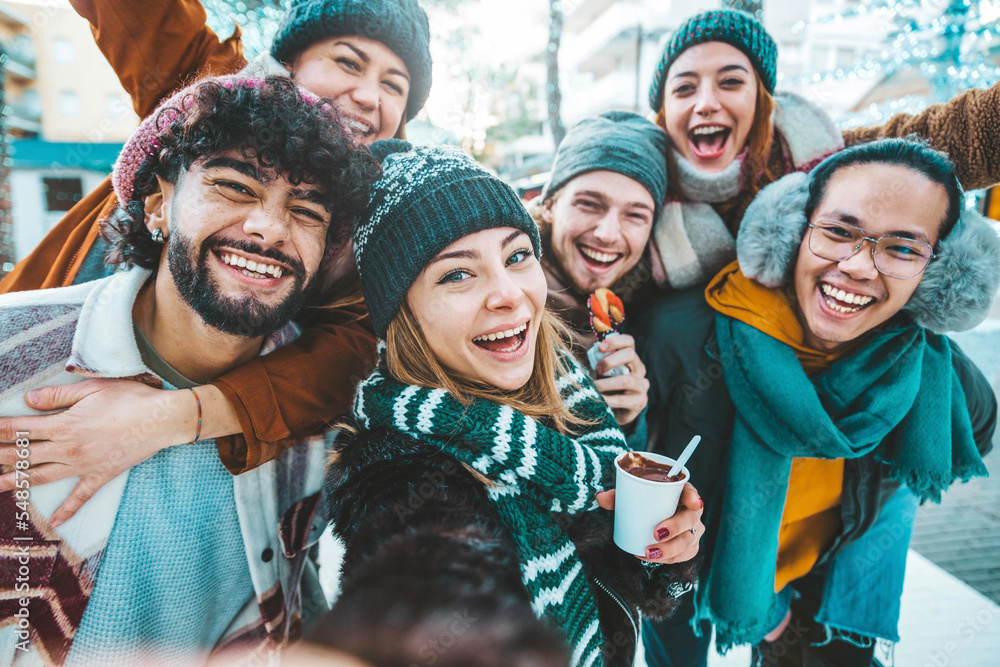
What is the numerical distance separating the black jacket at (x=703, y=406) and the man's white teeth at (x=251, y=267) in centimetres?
167

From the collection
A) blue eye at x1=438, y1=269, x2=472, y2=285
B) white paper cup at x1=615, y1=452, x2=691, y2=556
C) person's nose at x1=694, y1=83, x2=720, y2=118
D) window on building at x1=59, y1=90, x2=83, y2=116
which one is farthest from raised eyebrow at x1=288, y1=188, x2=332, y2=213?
window on building at x1=59, y1=90, x2=83, y2=116

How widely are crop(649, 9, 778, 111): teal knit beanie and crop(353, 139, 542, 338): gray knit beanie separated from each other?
1682mm

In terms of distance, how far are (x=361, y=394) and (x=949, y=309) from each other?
7.90 ft

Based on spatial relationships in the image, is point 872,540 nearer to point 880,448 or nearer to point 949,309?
point 880,448

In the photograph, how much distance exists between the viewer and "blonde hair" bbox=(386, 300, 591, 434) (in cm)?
160

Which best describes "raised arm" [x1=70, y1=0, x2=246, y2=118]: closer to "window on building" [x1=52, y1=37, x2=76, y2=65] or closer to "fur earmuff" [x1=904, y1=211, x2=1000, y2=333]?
"fur earmuff" [x1=904, y1=211, x2=1000, y2=333]

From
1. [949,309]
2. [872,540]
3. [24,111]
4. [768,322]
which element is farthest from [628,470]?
[24,111]

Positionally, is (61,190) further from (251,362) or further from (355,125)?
(251,362)

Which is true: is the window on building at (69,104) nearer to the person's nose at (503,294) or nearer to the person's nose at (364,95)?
the person's nose at (364,95)

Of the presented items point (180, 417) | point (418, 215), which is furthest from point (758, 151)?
point (180, 417)

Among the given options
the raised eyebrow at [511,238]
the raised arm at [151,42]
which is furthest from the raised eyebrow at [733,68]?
the raised arm at [151,42]

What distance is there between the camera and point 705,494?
2281 millimetres

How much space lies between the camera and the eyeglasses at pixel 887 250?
1.90m

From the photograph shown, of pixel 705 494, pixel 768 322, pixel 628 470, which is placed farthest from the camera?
pixel 705 494
